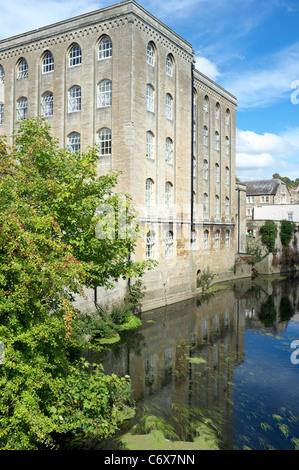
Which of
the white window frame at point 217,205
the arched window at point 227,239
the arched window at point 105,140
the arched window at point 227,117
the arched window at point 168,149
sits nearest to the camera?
the arched window at point 105,140

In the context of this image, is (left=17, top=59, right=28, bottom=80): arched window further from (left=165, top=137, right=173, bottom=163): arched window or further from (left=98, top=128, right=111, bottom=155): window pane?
(left=165, top=137, right=173, bottom=163): arched window

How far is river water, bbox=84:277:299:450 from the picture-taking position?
12117mm

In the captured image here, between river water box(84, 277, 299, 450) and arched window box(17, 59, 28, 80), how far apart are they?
21.3 metres

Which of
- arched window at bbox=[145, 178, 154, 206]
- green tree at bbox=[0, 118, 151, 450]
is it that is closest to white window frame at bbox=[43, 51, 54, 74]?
arched window at bbox=[145, 178, 154, 206]

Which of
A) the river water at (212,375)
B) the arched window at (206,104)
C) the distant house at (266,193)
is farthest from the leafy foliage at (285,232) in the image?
the distant house at (266,193)

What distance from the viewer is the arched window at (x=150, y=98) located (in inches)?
1093

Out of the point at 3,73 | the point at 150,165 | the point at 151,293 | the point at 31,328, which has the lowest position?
the point at 151,293

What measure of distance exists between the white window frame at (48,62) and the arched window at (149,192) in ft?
38.4

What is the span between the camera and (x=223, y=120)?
139 feet

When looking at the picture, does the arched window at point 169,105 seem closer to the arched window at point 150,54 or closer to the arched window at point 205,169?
the arched window at point 150,54

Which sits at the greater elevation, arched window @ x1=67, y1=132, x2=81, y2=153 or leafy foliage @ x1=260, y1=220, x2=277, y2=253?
arched window @ x1=67, y1=132, x2=81, y2=153
